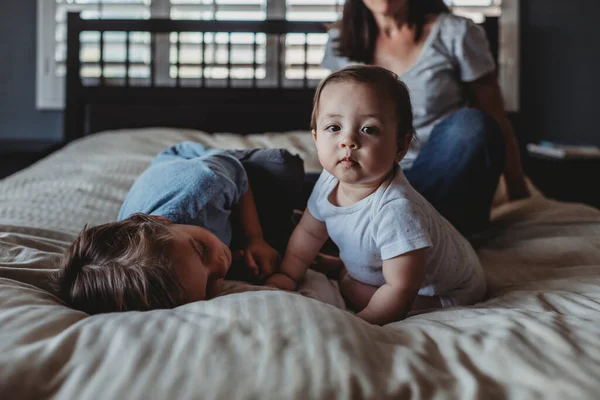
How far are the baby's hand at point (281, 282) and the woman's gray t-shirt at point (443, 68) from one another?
2.17 feet

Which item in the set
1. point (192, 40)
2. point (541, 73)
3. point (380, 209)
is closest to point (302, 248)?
point (380, 209)

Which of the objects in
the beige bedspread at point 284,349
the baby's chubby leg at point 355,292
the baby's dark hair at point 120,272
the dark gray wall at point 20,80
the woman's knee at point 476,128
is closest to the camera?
the beige bedspread at point 284,349

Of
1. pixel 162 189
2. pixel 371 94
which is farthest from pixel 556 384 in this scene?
A: pixel 162 189

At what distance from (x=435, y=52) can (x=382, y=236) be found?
877 millimetres

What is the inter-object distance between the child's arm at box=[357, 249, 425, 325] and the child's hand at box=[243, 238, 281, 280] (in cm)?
26

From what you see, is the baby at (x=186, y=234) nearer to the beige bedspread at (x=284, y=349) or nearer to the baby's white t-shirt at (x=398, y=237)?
the beige bedspread at (x=284, y=349)

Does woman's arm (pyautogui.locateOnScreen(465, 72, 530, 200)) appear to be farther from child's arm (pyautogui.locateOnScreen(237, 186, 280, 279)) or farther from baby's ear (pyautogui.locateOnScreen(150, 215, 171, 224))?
baby's ear (pyautogui.locateOnScreen(150, 215, 171, 224))

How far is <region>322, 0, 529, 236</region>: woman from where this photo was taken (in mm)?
1397

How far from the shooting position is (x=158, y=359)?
585 millimetres

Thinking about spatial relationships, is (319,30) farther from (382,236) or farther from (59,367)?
(59,367)

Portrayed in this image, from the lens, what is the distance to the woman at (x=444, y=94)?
1397mm

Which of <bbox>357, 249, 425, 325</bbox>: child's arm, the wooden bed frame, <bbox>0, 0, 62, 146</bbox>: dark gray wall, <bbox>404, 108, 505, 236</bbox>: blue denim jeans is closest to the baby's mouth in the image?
<bbox>357, 249, 425, 325</bbox>: child's arm

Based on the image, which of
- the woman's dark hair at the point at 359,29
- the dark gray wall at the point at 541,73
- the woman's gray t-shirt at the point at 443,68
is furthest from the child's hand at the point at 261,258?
the dark gray wall at the point at 541,73

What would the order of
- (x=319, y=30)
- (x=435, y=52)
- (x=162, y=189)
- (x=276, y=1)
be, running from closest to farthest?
(x=162, y=189) → (x=435, y=52) → (x=319, y=30) → (x=276, y=1)
